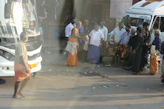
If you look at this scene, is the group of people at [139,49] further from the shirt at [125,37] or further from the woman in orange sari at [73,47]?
the woman in orange sari at [73,47]

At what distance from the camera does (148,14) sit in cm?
1508

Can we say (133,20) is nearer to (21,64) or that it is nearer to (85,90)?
(85,90)

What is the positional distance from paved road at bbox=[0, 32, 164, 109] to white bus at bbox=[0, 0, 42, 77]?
66cm

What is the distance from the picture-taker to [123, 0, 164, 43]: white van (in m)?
14.8

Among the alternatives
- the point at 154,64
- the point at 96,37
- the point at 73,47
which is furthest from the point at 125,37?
the point at 73,47

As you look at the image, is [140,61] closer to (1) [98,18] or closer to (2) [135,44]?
(2) [135,44]

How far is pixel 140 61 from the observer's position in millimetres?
10078

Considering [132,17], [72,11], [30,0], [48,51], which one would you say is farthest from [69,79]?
[72,11]

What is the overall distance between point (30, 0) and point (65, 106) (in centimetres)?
336

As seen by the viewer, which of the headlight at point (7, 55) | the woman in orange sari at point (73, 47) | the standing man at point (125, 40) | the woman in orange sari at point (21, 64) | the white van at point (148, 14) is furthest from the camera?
the white van at point (148, 14)

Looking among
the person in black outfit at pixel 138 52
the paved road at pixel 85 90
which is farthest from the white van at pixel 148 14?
the paved road at pixel 85 90

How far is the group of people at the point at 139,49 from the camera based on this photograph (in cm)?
990

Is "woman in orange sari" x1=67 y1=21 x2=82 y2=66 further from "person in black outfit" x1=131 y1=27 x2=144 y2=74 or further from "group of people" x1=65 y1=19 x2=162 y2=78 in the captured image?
"person in black outfit" x1=131 y1=27 x2=144 y2=74

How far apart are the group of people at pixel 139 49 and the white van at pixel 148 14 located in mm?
3121
